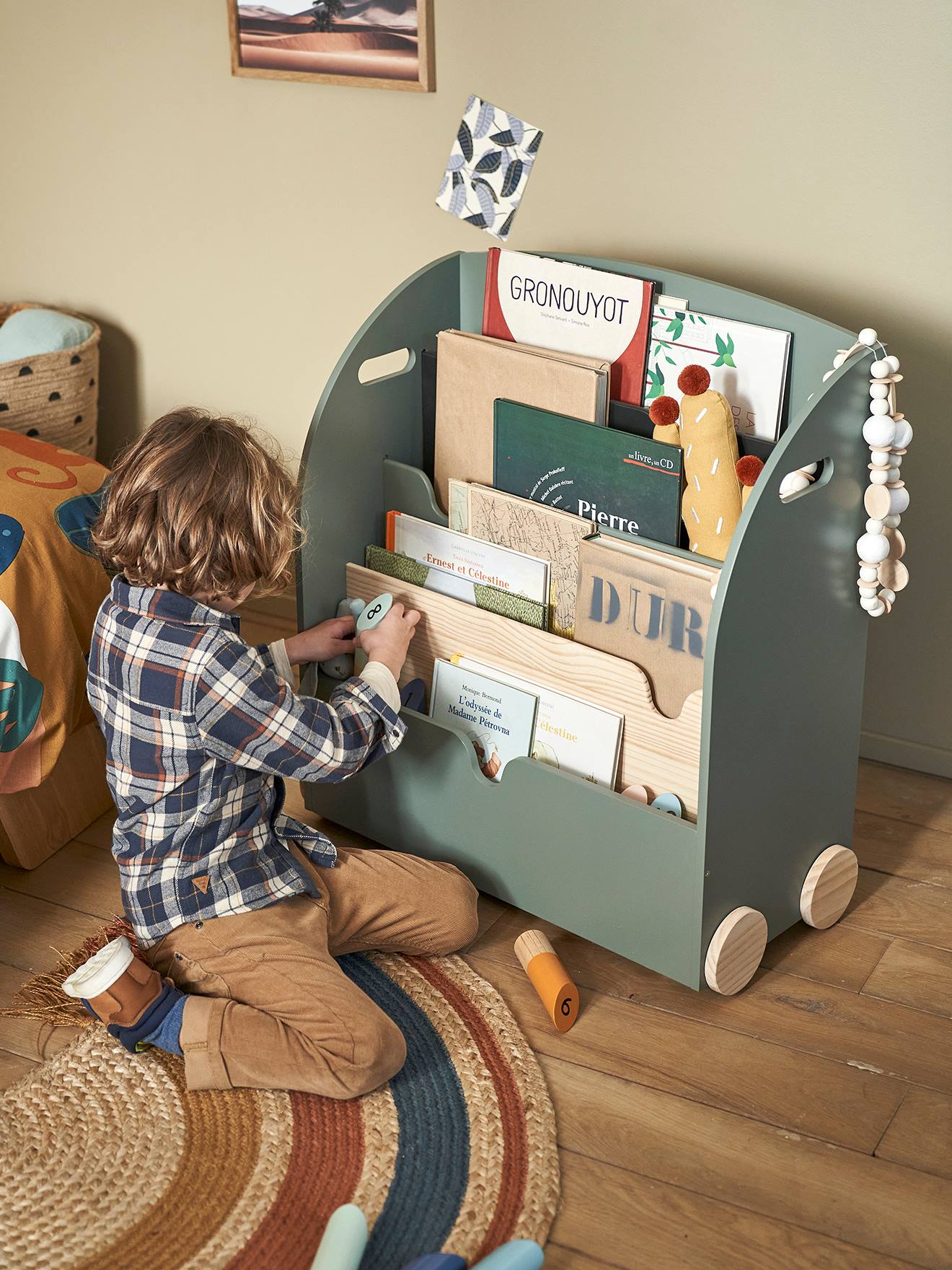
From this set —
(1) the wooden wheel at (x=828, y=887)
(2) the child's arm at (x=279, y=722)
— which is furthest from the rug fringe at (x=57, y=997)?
(1) the wooden wheel at (x=828, y=887)

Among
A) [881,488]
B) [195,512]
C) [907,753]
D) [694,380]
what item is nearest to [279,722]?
[195,512]

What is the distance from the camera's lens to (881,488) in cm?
127

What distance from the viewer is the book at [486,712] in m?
1.42

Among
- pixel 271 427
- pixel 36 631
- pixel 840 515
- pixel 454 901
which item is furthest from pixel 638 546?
pixel 271 427

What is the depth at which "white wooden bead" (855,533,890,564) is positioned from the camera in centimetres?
129

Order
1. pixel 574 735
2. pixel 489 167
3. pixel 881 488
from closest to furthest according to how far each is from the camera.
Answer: pixel 881 488 → pixel 574 735 → pixel 489 167

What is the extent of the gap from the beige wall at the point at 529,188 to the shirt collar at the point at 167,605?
0.80 metres

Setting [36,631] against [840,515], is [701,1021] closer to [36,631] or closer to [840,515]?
[840,515]

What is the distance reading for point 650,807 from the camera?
1.31 m

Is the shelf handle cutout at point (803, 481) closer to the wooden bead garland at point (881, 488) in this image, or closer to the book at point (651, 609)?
the wooden bead garland at point (881, 488)

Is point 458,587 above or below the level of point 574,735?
above

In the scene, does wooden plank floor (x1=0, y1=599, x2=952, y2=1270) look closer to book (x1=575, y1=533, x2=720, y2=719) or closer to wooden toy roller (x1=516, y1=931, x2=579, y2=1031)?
wooden toy roller (x1=516, y1=931, x2=579, y2=1031)

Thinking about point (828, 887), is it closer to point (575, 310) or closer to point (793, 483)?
point (793, 483)

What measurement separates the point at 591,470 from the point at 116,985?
731mm
